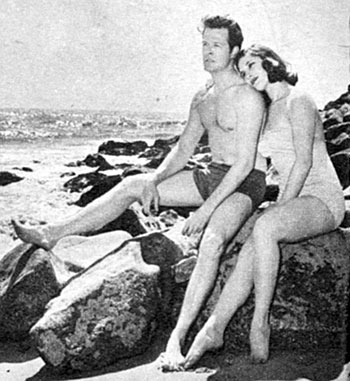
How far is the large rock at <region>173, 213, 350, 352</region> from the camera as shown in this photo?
8.50 feet

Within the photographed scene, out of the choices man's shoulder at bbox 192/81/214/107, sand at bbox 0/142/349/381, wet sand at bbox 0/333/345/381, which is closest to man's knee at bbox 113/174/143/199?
sand at bbox 0/142/349/381

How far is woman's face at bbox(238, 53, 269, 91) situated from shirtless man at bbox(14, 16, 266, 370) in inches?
1.4

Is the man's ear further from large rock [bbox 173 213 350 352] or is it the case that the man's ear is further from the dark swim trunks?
large rock [bbox 173 213 350 352]

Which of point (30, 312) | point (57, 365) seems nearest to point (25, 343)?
point (30, 312)

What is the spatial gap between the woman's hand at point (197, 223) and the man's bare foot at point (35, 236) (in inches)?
27.9

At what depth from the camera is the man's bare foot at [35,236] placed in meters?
2.86

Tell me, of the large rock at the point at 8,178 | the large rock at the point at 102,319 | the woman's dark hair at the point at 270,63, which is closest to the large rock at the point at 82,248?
the large rock at the point at 102,319

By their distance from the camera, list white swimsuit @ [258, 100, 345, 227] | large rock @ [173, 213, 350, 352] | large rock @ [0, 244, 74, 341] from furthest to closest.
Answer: large rock @ [0, 244, 74, 341], white swimsuit @ [258, 100, 345, 227], large rock @ [173, 213, 350, 352]

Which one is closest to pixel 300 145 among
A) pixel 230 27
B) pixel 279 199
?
pixel 279 199

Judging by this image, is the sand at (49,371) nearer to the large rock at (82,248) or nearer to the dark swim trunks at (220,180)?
the large rock at (82,248)

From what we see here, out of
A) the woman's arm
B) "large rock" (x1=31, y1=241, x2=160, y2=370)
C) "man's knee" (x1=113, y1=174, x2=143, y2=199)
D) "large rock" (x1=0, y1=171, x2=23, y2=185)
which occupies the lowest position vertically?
"large rock" (x1=31, y1=241, x2=160, y2=370)

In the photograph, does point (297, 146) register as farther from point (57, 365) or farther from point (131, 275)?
point (57, 365)

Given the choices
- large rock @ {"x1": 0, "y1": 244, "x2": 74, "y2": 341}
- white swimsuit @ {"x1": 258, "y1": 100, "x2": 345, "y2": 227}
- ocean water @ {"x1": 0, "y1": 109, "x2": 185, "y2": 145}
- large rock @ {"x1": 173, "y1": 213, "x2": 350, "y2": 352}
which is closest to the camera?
large rock @ {"x1": 173, "y1": 213, "x2": 350, "y2": 352}

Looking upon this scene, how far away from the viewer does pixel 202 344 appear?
8.02 ft
